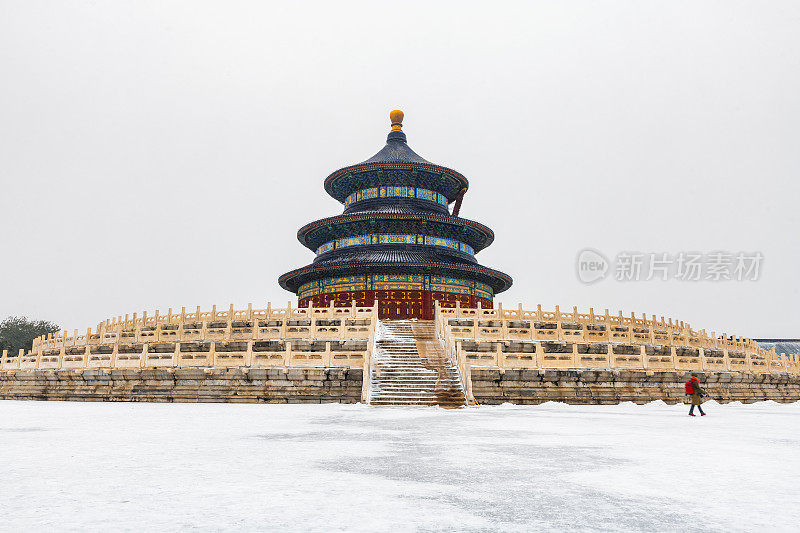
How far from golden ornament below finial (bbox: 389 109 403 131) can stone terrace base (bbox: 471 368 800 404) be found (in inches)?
1277

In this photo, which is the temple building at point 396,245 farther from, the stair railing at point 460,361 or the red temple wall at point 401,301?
the stair railing at point 460,361

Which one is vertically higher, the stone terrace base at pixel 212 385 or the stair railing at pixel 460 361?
the stair railing at pixel 460 361

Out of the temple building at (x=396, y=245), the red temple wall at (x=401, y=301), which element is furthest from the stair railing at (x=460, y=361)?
the red temple wall at (x=401, y=301)

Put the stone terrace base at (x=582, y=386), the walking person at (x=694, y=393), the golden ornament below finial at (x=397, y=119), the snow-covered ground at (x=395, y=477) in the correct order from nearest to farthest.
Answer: the snow-covered ground at (x=395, y=477), the walking person at (x=694, y=393), the stone terrace base at (x=582, y=386), the golden ornament below finial at (x=397, y=119)

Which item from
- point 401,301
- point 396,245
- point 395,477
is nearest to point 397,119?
point 396,245

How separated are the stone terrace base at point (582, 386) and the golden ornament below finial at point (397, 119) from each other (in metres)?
32.4

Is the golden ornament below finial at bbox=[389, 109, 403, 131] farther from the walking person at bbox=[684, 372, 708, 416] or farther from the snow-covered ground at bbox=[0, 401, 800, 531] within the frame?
the snow-covered ground at bbox=[0, 401, 800, 531]

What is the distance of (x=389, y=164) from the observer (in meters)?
39.3

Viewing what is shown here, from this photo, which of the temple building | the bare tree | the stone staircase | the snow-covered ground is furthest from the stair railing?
the bare tree

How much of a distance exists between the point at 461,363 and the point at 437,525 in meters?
13.5

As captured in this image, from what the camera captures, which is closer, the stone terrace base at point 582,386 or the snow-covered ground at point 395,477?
the snow-covered ground at point 395,477

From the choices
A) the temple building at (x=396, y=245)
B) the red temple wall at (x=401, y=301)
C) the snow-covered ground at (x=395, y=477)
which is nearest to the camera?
the snow-covered ground at (x=395, y=477)

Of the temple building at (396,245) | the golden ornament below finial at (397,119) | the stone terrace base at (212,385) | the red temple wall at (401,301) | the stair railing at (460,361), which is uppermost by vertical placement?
the golden ornament below finial at (397,119)

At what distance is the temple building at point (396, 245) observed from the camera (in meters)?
35.6
